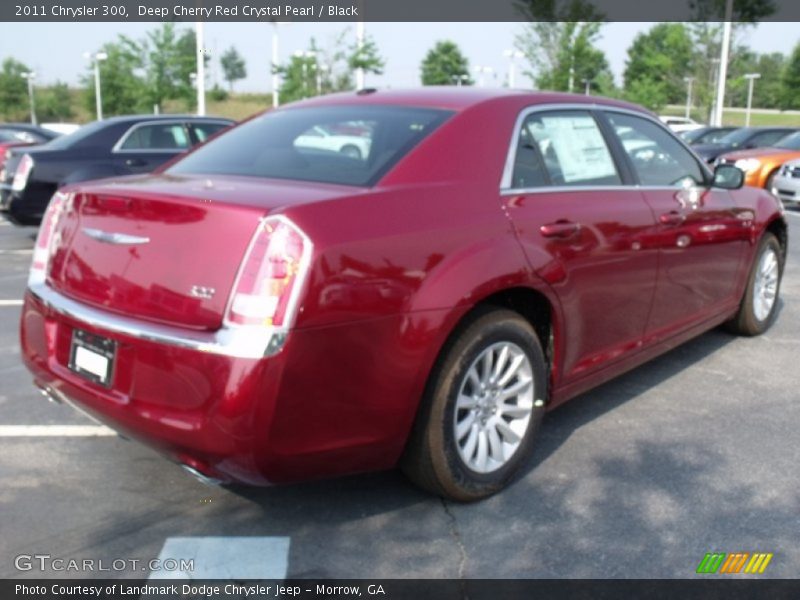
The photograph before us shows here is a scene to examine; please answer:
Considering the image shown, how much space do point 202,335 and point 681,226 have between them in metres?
2.72

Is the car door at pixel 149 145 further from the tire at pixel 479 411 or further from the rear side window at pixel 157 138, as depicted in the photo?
the tire at pixel 479 411

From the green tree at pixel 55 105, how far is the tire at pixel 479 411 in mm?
59364

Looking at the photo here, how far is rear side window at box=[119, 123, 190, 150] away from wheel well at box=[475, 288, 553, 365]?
7.37m

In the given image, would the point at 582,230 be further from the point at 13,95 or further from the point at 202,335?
the point at 13,95

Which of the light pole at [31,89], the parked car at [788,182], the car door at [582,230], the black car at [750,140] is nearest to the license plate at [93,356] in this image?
the car door at [582,230]

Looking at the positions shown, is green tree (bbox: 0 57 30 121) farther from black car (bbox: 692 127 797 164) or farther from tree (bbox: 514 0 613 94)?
black car (bbox: 692 127 797 164)

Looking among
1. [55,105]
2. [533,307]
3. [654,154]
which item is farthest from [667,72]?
[533,307]

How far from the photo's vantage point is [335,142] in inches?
136

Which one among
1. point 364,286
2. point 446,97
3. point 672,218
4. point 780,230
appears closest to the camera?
point 364,286

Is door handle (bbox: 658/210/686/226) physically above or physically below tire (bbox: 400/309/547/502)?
above

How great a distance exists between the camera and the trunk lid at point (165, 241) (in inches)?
104

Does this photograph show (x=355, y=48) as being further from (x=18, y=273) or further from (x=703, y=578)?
(x=703, y=578)

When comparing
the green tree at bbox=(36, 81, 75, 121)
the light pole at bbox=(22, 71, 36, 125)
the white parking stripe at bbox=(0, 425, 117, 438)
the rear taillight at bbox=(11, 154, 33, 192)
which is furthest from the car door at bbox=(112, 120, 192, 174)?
the green tree at bbox=(36, 81, 75, 121)

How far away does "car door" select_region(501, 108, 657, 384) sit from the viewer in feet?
11.2
